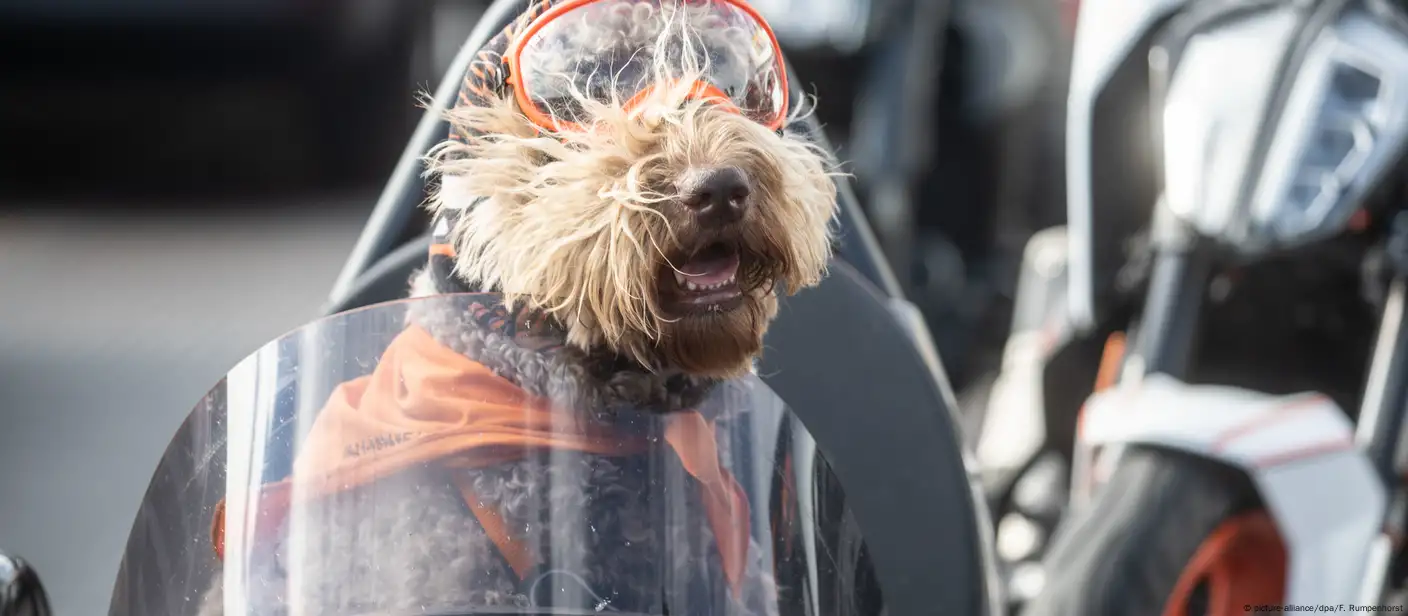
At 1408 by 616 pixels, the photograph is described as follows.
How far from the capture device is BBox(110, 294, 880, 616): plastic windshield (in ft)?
3.73

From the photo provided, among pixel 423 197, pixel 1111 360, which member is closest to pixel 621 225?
pixel 423 197

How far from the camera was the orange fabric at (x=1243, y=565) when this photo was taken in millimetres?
2160

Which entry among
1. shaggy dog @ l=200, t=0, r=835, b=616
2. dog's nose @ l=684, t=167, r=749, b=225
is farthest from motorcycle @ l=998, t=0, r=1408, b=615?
dog's nose @ l=684, t=167, r=749, b=225

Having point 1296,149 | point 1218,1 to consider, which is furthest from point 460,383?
point 1218,1

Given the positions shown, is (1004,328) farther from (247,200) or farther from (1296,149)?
(247,200)

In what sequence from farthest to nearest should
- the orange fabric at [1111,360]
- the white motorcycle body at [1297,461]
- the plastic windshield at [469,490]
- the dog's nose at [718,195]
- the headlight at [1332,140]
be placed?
1. the orange fabric at [1111,360]
2. the headlight at [1332,140]
3. the white motorcycle body at [1297,461]
4. the dog's nose at [718,195]
5. the plastic windshield at [469,490]

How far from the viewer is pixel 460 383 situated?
1.21 metres

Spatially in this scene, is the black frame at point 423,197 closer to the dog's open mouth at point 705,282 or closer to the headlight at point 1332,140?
the dog's open mouth at point 705,282

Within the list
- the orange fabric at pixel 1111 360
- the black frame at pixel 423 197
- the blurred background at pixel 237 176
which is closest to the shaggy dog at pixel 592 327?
the black frame at pixel 423 197

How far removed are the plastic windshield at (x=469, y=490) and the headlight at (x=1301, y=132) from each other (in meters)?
1.34

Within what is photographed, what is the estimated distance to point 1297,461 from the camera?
7.14 feet

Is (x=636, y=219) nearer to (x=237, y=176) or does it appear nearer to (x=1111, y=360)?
(x=1111, y=360)

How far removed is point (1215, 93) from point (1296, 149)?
182mm

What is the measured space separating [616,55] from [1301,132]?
1487 mm
